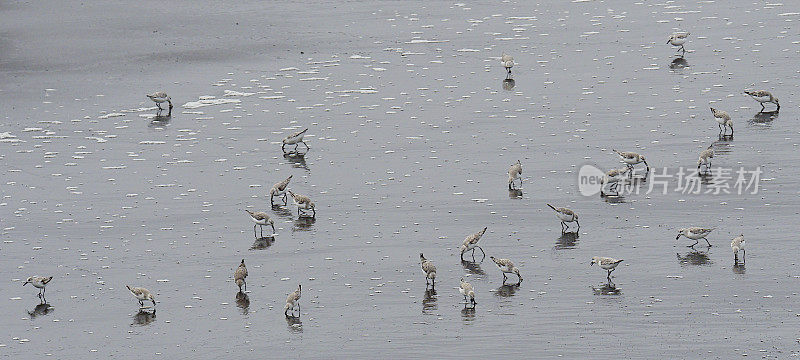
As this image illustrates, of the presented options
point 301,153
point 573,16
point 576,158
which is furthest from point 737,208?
point 573,16

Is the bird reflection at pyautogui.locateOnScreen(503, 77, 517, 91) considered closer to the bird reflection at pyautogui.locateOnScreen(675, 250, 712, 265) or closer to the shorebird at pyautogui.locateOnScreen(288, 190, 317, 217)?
the shorebird at pyautogui.locateOnScreen(288, 190, 317, 217)

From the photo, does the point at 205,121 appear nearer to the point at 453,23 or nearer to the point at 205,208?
the point at 205,208

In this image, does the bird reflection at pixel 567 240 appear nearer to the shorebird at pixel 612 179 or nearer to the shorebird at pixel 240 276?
the shorebird at pixel 612 179

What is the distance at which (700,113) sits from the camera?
39.6 metres

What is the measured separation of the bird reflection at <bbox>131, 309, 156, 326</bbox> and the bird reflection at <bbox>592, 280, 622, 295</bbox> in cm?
906

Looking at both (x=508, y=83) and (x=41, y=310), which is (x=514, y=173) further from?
(x=41, y=310)

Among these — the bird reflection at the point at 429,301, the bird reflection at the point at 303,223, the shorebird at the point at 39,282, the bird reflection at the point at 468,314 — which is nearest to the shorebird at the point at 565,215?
the bird reflection at the point at 429,301

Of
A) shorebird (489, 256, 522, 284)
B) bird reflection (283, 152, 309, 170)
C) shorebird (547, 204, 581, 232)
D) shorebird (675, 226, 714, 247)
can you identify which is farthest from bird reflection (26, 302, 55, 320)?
shorebird (675, 226, 714, 247)

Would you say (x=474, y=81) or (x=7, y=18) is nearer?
(x=474, y=81)

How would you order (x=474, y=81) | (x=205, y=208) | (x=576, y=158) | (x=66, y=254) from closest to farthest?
1. (x=66, y=254)
2. (x=205, y=208)
3. (x=576, y=158)
4. (x=474, y=81)

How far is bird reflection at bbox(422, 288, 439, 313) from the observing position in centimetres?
2554

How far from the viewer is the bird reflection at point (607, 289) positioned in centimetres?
2611

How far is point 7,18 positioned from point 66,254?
1179 inches

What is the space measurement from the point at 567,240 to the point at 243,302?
7798 mm
